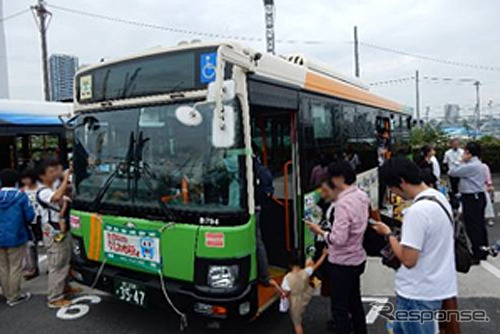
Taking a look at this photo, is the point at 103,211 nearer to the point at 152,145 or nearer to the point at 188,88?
the point at 152,145

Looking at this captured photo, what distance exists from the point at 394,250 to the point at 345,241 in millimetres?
689

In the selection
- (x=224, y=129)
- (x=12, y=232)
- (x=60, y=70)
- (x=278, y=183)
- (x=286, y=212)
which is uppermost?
(x=60, y=70)

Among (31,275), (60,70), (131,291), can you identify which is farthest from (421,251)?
(60,70)

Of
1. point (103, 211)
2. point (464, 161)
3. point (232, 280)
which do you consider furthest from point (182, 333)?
point (464, 161)

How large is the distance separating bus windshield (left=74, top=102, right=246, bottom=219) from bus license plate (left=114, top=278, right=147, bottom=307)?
728 millimetres

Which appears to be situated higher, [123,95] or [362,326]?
[123,95]

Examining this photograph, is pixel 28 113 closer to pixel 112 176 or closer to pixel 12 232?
pixel 12 232

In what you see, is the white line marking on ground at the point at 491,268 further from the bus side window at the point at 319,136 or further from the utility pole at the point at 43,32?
the utility pole at the point at 43,32

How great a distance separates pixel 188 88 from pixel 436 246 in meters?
2.38

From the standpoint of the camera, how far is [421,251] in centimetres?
240

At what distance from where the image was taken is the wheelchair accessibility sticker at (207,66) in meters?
3.41

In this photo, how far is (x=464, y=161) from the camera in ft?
20.2

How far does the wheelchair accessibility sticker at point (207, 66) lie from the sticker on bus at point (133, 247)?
4.80 ft

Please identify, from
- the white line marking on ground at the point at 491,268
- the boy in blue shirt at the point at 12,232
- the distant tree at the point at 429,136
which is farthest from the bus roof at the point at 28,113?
the distant tree at the point at 429,136
